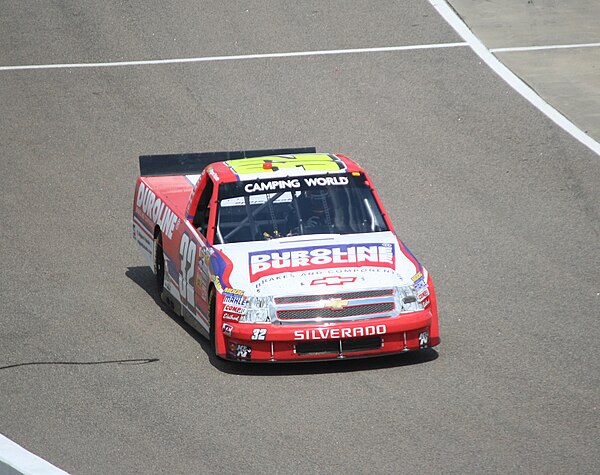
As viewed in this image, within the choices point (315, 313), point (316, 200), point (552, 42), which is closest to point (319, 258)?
point (315, 313)

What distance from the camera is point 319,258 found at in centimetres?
1095

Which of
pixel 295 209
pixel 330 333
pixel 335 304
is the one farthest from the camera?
pixel 295 209

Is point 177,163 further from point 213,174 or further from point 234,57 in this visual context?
point 234,57

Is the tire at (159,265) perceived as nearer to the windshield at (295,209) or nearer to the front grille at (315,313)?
the windshield at (295,209)

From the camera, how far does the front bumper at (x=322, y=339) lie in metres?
10.4

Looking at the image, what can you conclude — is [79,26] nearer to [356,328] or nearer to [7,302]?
[7,302]

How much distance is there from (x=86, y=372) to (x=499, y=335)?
3576mm

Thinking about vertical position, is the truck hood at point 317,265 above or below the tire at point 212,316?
above

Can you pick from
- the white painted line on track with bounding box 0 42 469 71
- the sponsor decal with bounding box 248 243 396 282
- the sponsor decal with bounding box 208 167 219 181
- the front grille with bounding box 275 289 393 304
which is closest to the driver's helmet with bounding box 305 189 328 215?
the sponsor decal with bounding box 248 243 396 282

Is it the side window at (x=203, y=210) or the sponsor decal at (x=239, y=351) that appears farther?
the side window at (x=203, y=210)

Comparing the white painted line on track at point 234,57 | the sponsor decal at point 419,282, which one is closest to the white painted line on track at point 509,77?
the white painted line on track at point 234,57

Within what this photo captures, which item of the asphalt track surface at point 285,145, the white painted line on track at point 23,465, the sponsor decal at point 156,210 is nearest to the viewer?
the white painted line on track at point 23,465

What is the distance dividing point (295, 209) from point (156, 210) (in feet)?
7.34

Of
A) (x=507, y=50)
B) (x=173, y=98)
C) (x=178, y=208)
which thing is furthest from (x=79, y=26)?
(x=178, y=208)
